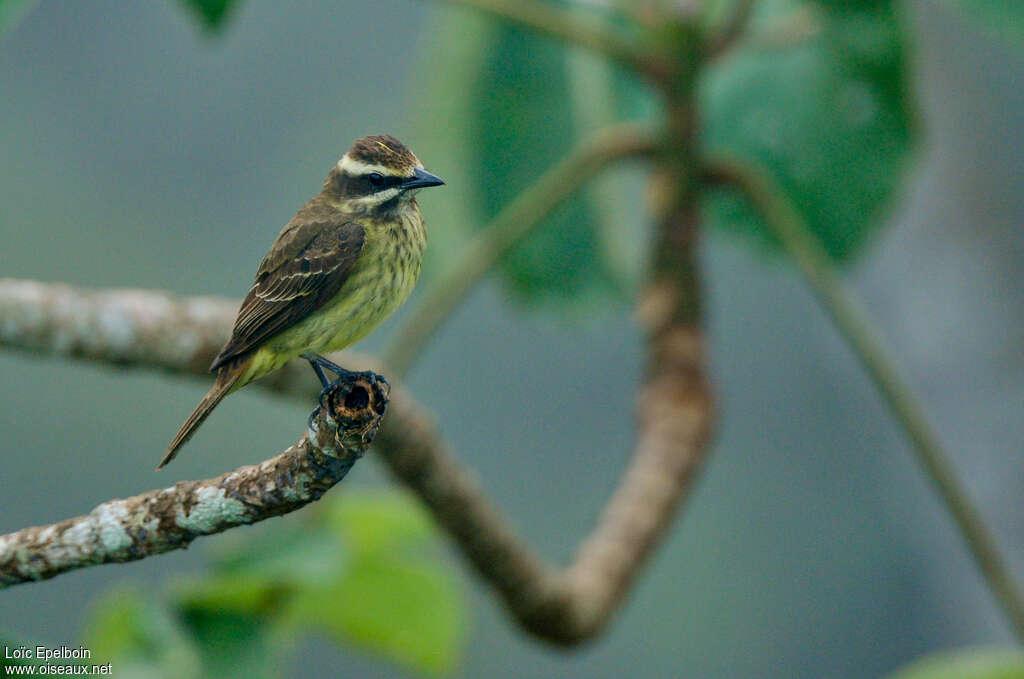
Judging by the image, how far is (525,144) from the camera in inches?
176

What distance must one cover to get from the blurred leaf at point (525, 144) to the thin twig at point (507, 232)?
2.67 feet

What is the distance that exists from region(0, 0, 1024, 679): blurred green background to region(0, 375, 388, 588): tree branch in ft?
9.29

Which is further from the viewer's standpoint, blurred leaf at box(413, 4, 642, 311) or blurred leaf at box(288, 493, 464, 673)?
blurred leaf at box(413, 4, 642, 311)

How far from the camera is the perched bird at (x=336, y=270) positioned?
1.43 metres

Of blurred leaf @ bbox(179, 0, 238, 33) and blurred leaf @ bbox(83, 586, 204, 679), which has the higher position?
blurred leaf @ bbox(179, 0, 238, 33)

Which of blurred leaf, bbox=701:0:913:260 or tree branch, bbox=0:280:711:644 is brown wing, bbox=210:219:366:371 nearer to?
tree branch, bbox=0:280:711:644

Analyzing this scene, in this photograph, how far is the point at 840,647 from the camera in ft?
29.9

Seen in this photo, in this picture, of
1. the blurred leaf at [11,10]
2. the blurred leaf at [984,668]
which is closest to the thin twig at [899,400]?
the blurred leaf at [984,668]

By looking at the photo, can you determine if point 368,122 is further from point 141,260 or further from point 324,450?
point 324,450

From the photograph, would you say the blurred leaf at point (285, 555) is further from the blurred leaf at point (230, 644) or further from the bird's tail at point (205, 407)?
the bird's tail at point (205, 407)

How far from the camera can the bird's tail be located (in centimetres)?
123

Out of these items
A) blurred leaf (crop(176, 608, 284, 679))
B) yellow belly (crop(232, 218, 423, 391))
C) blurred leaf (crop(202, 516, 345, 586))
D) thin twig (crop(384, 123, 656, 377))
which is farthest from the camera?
thin twig (crop(384, 123, 656, 377))

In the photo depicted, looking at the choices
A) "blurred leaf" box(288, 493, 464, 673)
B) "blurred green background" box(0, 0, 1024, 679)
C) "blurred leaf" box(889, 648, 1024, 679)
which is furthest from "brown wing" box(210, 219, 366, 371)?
"blurred green background" box(0, 0, 1024, 679)

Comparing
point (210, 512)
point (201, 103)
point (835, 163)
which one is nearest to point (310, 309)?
point (210, 512)
